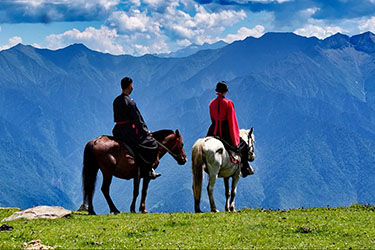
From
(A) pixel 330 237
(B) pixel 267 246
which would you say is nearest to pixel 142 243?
(B) pixel 267 246

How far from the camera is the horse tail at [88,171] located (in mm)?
21344

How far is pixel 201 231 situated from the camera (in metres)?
16.6

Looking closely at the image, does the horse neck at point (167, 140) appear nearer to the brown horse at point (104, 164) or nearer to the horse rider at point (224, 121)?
the brown horse at point (104, 164)

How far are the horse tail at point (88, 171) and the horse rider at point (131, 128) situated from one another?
1361 mm

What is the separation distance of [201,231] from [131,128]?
704 centimetres

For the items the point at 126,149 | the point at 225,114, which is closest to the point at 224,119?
the point at 225,114

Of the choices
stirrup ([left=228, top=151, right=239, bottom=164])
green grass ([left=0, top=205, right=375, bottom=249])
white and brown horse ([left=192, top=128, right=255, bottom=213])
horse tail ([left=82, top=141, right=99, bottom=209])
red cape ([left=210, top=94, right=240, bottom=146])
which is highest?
red cape ([left=210, top=94, right=240, bottom=146])

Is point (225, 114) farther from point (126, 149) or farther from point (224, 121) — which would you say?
point (126, 149)

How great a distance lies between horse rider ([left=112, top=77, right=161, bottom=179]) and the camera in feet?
72.8

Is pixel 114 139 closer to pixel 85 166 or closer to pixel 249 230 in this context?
pixel 85 166

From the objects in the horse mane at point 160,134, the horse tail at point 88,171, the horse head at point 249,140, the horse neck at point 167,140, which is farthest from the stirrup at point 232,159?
the horse tail at point 88,171

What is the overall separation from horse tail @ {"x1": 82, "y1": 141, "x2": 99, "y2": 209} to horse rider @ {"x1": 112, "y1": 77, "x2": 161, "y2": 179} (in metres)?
1.36

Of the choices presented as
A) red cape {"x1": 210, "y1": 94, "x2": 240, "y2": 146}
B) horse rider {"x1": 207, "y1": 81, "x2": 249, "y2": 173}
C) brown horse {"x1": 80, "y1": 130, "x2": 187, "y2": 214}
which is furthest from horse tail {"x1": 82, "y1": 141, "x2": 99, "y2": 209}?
red cape {"x1": 210, "y1": 94, "x2": 240, "y2": 146}

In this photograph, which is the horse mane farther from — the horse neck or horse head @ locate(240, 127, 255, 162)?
horse head @ locate(240, 127, 255, 162)
